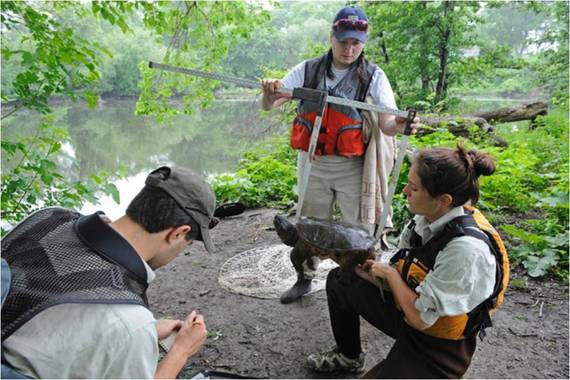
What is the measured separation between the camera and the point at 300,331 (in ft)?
10.5

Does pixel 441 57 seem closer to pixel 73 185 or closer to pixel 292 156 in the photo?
pixel 292 156

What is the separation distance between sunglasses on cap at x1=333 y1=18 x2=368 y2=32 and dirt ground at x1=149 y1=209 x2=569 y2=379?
7.28 ft

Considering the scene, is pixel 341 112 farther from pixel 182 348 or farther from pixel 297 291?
pixel 182 348

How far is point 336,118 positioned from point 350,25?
643 millimetres

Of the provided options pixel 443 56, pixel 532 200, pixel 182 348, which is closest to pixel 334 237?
pixel 182 348

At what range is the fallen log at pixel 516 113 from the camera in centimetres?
935

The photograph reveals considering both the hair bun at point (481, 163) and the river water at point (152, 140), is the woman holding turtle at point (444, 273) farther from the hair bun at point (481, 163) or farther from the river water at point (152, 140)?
the river water at point (152, 140)

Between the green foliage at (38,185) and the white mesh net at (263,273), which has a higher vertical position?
the green foliage at (38,185)

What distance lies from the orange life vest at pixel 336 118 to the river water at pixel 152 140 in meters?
5.93

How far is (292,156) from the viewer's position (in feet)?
27.8

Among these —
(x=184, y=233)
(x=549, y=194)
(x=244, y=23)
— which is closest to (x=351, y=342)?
(x=184, y=233)

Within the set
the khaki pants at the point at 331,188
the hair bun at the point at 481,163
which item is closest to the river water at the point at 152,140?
the khaki pants at the point at 331,188

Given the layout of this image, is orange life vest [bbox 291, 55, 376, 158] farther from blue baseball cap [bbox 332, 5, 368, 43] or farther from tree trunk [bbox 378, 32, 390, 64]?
tree trunk [bbox 378, 32, 390, 64]

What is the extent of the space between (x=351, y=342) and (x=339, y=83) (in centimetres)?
181
